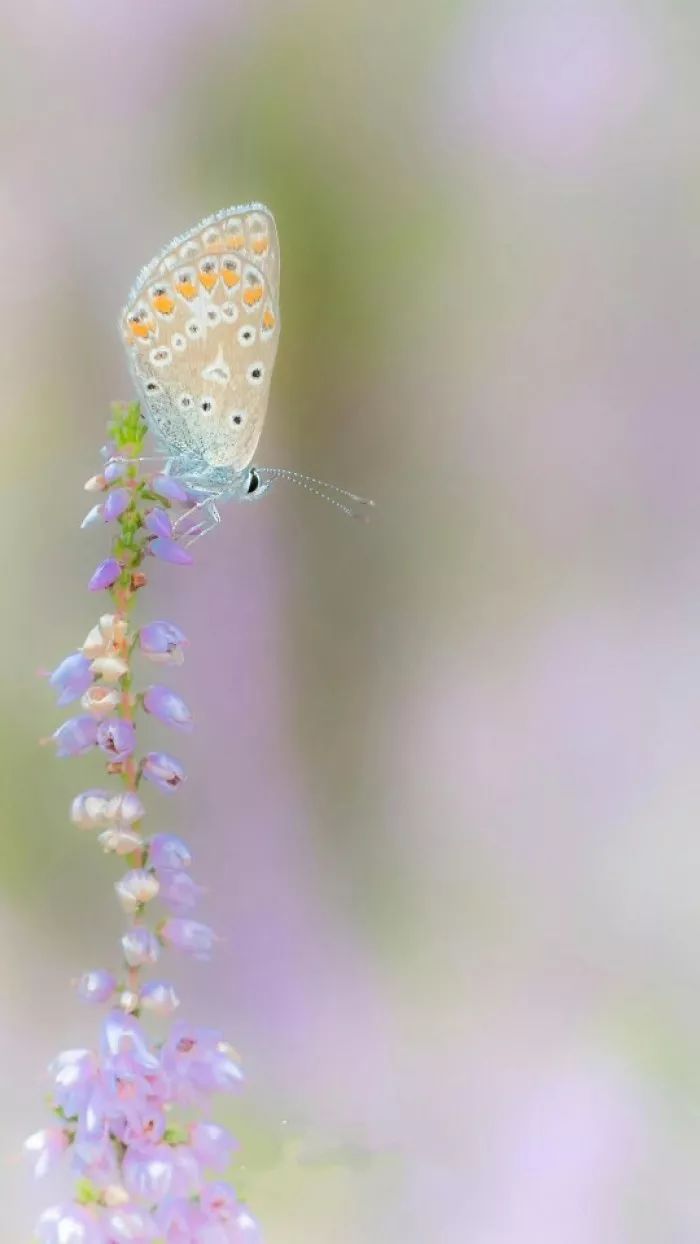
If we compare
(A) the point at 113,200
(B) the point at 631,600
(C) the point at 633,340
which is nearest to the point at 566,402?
(C) the point at 633,340

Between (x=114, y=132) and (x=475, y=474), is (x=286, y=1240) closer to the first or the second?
(x=475, y=474)

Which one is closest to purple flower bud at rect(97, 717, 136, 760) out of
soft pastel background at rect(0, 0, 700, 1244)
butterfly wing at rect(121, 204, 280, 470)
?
butterfly wing at rect(121, 204, 280, 470)

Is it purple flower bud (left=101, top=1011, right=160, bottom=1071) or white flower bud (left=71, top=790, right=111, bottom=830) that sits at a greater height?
white flower bud (left=71, top=790, right=111, bottom=830)

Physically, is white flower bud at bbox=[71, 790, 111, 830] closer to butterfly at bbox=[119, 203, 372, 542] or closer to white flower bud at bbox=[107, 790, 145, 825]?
white flower bud at bbox=[107, 790, 145, 825]

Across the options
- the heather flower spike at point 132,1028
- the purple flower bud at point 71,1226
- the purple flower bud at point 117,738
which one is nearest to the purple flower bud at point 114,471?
the heather flower spike at point 132,1028

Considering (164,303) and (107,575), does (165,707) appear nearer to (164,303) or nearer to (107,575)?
(107,575)

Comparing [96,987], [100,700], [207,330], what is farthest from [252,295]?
[96,987]
